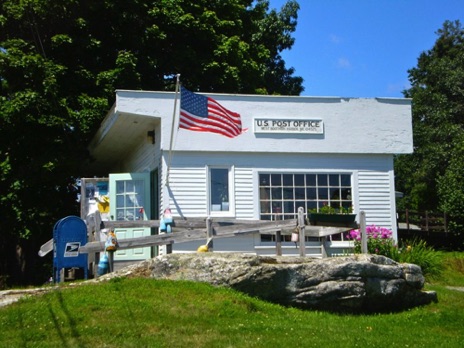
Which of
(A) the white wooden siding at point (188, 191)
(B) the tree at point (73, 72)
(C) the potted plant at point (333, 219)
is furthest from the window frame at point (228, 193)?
(B) the tree at point (73, 72)

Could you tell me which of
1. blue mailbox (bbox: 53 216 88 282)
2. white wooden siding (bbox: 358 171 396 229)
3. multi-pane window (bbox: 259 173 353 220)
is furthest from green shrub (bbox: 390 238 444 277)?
blue mailbox (bbox: 53 216 88 282)

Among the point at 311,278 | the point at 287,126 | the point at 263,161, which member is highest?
the point at 287,126

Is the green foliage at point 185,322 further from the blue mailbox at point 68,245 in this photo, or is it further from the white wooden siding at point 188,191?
the white wooden siding at point 188,191

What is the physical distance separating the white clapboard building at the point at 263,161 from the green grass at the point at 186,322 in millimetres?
5203

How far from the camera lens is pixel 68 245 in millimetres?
13836

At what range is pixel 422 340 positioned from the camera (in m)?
9.66

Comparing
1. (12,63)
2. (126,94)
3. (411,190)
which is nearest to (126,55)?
(12,63)

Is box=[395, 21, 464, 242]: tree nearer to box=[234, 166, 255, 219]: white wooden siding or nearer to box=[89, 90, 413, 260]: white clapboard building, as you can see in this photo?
box=[89, 90, 413, 260]: white clapboard building

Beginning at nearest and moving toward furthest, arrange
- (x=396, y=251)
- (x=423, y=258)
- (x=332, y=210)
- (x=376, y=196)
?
(x=332, y=210), (x=396, y=251), (x=423, y=258), (x=376, y=196)

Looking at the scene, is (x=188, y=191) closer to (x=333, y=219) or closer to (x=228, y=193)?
(x=228, y=193)

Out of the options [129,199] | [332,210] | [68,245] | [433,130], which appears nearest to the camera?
[68,245]

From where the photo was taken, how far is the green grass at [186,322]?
27.8 ft

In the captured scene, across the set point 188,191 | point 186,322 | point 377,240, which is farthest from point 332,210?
point 186,322

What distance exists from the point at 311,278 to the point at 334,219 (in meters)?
2.55
